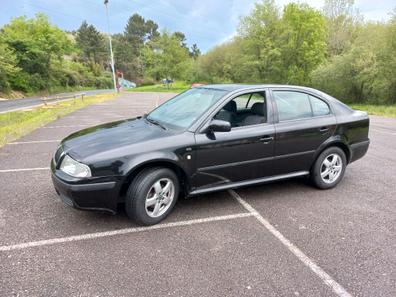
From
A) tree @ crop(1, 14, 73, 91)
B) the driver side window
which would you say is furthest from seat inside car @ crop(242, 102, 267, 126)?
tree @ crop(1, 14, 73, 91)

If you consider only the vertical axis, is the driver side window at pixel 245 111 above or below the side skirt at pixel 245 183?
above

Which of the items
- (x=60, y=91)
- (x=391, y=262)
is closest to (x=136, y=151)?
(x=391, y=262)

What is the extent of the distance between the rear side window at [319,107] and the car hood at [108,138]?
2259 millimetres

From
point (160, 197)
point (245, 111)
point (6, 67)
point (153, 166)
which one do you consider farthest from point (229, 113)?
point (6, 67)

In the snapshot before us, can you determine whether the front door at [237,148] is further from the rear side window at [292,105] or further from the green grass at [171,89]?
the green grass at [171,89]

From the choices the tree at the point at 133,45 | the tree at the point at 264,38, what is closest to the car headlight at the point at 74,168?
the tree at the point at 264,38

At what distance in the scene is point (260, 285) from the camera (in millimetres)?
2312

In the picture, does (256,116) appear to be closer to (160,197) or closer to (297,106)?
(297,106)

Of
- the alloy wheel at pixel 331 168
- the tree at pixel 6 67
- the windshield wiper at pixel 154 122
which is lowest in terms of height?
the alloy wheel at pixel 331 168

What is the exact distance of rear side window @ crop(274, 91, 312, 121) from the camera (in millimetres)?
3867

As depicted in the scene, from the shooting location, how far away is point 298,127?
152 inches

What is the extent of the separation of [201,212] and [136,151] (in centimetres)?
118

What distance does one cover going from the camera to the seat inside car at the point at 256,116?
3764 millimetres

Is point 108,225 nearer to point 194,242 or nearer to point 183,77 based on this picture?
point 194,242
